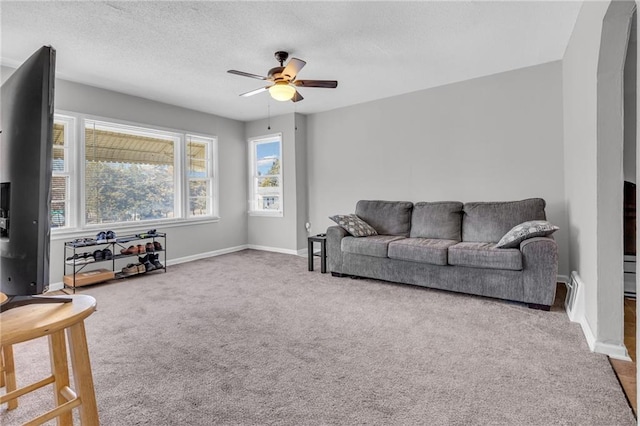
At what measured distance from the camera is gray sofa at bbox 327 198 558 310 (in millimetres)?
2930

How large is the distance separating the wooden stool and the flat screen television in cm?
8

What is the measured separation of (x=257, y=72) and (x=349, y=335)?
3096 millimetres

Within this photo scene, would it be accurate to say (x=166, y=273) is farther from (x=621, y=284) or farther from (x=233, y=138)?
(x=621, y=284)

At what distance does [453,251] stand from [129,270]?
13.3ft

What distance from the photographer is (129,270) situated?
436 cm

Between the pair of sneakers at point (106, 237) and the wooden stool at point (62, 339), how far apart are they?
10.3 feet

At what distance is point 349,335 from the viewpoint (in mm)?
2459

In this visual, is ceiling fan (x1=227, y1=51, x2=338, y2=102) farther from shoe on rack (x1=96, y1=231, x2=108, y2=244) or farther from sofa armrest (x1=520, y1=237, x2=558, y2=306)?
shoe on rack (x1=96, y1=231, x2=108, y2=244)

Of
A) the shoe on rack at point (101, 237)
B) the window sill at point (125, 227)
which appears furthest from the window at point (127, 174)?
the shoe on rack at point (101, 237)

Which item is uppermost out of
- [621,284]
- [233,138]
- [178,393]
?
[233,138]

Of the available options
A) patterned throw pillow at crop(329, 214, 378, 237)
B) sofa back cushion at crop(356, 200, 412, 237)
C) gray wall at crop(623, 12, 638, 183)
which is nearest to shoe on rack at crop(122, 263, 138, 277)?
patterned throw pillow at crop(329, 214, 378, 237)

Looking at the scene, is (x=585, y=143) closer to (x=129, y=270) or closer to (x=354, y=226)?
(x=354, y=226)

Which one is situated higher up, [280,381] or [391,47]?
[391,47]

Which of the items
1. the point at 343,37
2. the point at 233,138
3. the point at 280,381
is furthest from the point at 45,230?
the point at 233,138
